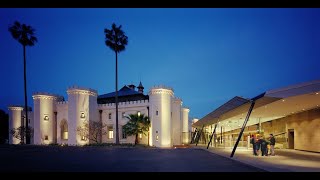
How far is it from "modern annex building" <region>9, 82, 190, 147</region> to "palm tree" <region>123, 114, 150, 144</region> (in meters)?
1.02

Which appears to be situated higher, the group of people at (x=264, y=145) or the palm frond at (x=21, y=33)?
the palm frond at (x=21, y=33)

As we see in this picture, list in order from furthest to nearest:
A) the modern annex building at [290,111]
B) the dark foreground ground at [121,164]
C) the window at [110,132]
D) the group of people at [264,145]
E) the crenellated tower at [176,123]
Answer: the crenellated tower at [176,123], the window at [110,132], the group of people at [264,145], the modern annex building at [290,111], the dark foreground ground at [121,164]

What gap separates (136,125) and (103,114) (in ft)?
29.1

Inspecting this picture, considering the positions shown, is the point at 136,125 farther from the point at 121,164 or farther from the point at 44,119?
the point at 121,164

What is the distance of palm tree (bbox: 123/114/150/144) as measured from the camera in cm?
4019

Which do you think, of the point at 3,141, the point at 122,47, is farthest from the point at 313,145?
the point at 3,141

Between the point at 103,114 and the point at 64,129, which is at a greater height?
the point at 103,114

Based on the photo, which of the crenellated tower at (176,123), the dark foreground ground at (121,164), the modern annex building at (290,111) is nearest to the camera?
the dark foreground ground at (121,164)

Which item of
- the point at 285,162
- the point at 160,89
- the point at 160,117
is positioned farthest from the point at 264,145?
the point at 160,89

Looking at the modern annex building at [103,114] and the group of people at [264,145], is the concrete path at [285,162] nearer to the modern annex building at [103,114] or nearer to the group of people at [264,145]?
the group of people at [264,145]

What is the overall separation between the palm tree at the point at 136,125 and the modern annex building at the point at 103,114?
1.02 meters

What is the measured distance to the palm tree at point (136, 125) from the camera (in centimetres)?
4019

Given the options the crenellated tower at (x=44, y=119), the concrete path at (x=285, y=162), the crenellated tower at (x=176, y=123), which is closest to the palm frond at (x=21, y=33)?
the crenellated tower at (x=44, y=119)

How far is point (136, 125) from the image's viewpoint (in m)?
40.2
